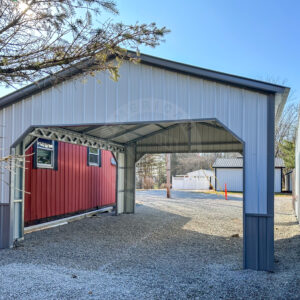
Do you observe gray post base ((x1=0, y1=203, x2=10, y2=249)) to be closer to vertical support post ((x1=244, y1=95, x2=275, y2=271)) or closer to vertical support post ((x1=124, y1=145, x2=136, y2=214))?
vertical support post ((x1=244, y1=95, x2=275, y2=271))

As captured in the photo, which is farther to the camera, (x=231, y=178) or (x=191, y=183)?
(x=191, y=183)

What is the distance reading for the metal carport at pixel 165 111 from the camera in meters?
5.88

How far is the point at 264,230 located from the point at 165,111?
9.53 ft

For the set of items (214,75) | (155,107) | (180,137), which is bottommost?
(180,137)

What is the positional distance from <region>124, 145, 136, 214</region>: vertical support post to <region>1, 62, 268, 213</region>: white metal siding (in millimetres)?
7326

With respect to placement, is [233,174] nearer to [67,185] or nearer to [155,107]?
[67,185]

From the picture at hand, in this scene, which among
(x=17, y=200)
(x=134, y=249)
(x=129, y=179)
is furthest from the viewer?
(x=129, y=179)

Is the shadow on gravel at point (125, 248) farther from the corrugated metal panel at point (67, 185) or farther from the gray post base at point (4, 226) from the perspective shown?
the corrugated metal panel at point (67, 185)

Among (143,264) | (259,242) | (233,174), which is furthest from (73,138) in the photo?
(233,174)

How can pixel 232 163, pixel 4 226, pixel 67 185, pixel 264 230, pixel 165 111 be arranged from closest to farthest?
1. pixel 264 230
2. pixel 165 111
3. pixel 4 226
4. pixel 67 185
5. pixel 232 163

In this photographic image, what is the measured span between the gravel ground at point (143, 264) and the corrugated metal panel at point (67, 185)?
32.4 inches

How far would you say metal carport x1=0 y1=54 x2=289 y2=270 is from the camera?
5.88 metres

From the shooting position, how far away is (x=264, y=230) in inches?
229

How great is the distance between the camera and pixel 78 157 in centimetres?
1247
